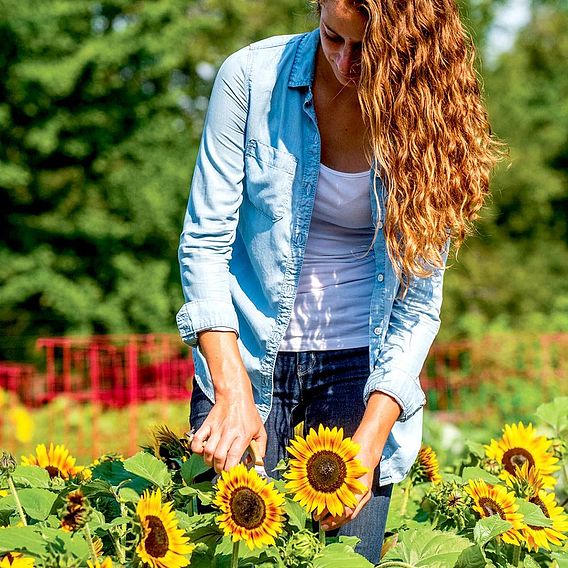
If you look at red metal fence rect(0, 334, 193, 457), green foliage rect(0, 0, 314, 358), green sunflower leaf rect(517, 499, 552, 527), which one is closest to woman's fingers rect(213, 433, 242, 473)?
green sunflower leaf rect(517, 499, 552, 527)

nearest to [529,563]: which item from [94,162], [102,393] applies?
[102,393]

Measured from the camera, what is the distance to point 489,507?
204cm

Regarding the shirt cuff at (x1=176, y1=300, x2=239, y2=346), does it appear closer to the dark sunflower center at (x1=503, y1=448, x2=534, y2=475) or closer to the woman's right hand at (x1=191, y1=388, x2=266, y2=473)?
the woman's right hand at (x1=191, y1=388, x2=266, y2=473)

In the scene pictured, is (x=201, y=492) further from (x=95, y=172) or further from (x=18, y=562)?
(x=95, y=172)

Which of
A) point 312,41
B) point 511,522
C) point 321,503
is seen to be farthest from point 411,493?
→ point 312,41

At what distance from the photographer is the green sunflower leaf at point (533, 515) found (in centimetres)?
193

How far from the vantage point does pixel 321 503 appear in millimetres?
1718

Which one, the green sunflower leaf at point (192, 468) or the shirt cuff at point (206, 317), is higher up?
the shirt cuff at point (206, 317)

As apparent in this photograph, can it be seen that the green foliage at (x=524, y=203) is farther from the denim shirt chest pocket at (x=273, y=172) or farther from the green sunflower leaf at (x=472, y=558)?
the green sunflower leaf at (x=472, y=558)

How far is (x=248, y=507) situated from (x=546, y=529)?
71 centimetres

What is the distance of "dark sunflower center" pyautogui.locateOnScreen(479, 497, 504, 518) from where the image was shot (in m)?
2.02

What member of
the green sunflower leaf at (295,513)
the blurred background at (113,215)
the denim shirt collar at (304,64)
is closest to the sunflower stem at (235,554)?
the green sunflower leaf at (295,513)

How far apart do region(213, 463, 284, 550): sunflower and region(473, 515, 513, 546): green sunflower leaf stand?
44 centimetres

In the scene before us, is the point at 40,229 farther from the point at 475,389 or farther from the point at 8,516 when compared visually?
the point at 8,516
